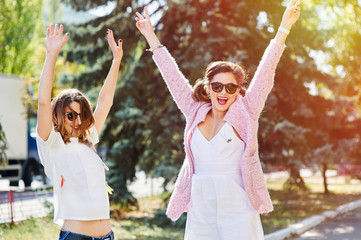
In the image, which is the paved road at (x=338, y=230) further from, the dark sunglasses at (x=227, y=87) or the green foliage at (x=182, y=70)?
the dark sunglasses at (x=227, y=87)

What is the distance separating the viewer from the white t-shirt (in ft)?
10.8

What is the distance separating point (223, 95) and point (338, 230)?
7993 millimetres

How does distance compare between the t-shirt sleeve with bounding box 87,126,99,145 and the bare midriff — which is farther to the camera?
the t-shirt sleeve with bounding box 87,126,99,145

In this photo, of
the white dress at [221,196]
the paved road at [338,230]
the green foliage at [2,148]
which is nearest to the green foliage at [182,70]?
the paved road at [338,230]

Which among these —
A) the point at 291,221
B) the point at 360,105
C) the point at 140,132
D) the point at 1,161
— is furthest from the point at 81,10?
the point at 360,105

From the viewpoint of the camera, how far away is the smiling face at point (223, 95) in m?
3.57

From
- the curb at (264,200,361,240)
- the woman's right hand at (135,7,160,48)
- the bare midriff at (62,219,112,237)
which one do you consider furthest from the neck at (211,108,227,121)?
the curb at (264,200,361,240)

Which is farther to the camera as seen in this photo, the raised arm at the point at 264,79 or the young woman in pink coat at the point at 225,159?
the raised arm at the point at 264,79

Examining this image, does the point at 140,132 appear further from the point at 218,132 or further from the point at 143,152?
the point at 218,132

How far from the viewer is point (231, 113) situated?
3.52 m

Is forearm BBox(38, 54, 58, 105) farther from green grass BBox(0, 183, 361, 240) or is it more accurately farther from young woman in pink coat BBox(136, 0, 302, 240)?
green grass BBox(0, 183, 361, 240)

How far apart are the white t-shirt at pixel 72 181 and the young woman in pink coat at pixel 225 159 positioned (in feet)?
1.80

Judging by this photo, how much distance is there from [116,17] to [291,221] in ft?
19.5

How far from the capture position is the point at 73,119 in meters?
3.42
